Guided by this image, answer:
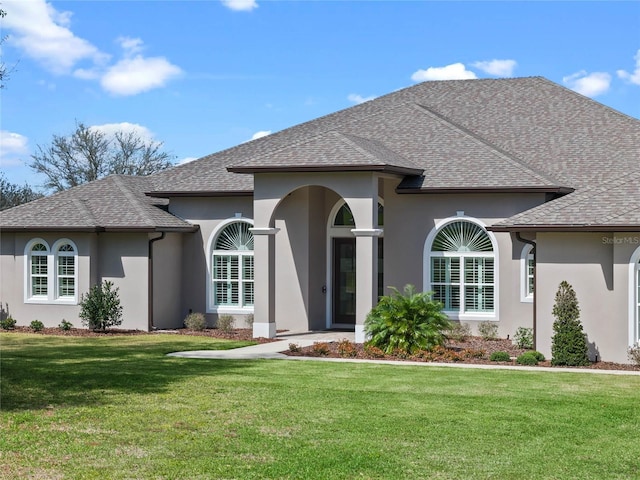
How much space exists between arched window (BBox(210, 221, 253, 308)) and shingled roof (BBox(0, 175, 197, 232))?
101 centimetres

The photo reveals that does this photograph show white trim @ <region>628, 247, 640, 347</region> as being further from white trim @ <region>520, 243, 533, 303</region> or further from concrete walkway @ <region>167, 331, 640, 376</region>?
white trim @ <region>520, 243, 533, 303</region>

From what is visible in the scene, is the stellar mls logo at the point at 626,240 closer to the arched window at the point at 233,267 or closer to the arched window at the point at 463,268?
the arched window at the point at 463,268

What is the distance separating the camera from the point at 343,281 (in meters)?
25.6

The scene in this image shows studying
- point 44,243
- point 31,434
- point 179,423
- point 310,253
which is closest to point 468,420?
point 179,423

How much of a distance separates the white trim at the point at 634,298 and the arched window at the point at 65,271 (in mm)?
14393

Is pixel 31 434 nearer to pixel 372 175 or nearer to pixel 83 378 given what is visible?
pixel 83 378

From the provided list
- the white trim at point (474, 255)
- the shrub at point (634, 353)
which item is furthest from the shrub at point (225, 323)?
the shrub at point (634, 353)

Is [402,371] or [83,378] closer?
[83,378]

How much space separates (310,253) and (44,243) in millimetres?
7219

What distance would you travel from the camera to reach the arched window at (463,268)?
76.4ft

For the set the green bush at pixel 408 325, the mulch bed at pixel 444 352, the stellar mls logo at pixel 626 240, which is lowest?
the mulch bed at pixel 444 352

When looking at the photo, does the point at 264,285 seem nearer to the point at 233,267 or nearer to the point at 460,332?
the point at 233,267

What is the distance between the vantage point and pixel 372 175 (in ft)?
72.0

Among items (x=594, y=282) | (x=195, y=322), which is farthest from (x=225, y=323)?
(x=594, y=282)
